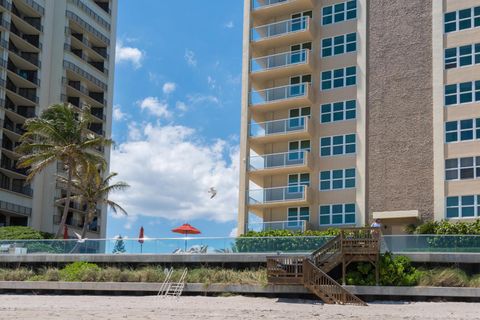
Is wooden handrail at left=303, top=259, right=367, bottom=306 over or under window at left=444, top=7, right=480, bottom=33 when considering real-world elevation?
under

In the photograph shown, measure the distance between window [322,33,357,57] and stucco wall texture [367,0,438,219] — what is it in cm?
157

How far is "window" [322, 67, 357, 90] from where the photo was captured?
52.1m

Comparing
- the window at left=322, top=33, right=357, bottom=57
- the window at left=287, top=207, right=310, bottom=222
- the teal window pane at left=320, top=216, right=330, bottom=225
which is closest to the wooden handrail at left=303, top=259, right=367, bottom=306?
the teal window pane at left=320, top=216, right=330, bottom=225

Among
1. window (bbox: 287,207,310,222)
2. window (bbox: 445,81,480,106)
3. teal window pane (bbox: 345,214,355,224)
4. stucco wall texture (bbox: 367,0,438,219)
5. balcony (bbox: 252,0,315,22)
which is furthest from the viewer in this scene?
balcony (bbox: 252,0,315,22)

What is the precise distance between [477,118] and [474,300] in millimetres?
18631

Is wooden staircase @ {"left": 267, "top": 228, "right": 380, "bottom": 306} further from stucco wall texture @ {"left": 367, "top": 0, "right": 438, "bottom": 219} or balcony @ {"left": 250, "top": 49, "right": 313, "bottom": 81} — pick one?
balcony @ {"left": 250, "top": 49, "right": 313, "bottom": 81}

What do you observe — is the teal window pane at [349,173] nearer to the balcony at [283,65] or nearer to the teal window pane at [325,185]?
the teal window pane at [325,185]

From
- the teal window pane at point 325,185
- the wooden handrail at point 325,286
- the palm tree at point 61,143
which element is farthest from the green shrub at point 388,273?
the palm tree at point 61,143

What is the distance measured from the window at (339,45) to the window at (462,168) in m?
11.0

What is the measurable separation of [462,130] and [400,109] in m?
4.16

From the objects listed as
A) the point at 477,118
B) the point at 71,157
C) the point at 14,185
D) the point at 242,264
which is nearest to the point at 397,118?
the point at 477,118

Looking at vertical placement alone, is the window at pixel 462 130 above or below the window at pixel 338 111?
below

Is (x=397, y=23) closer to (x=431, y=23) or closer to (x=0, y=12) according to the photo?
(x=431, y=23)

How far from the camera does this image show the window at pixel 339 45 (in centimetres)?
5269
